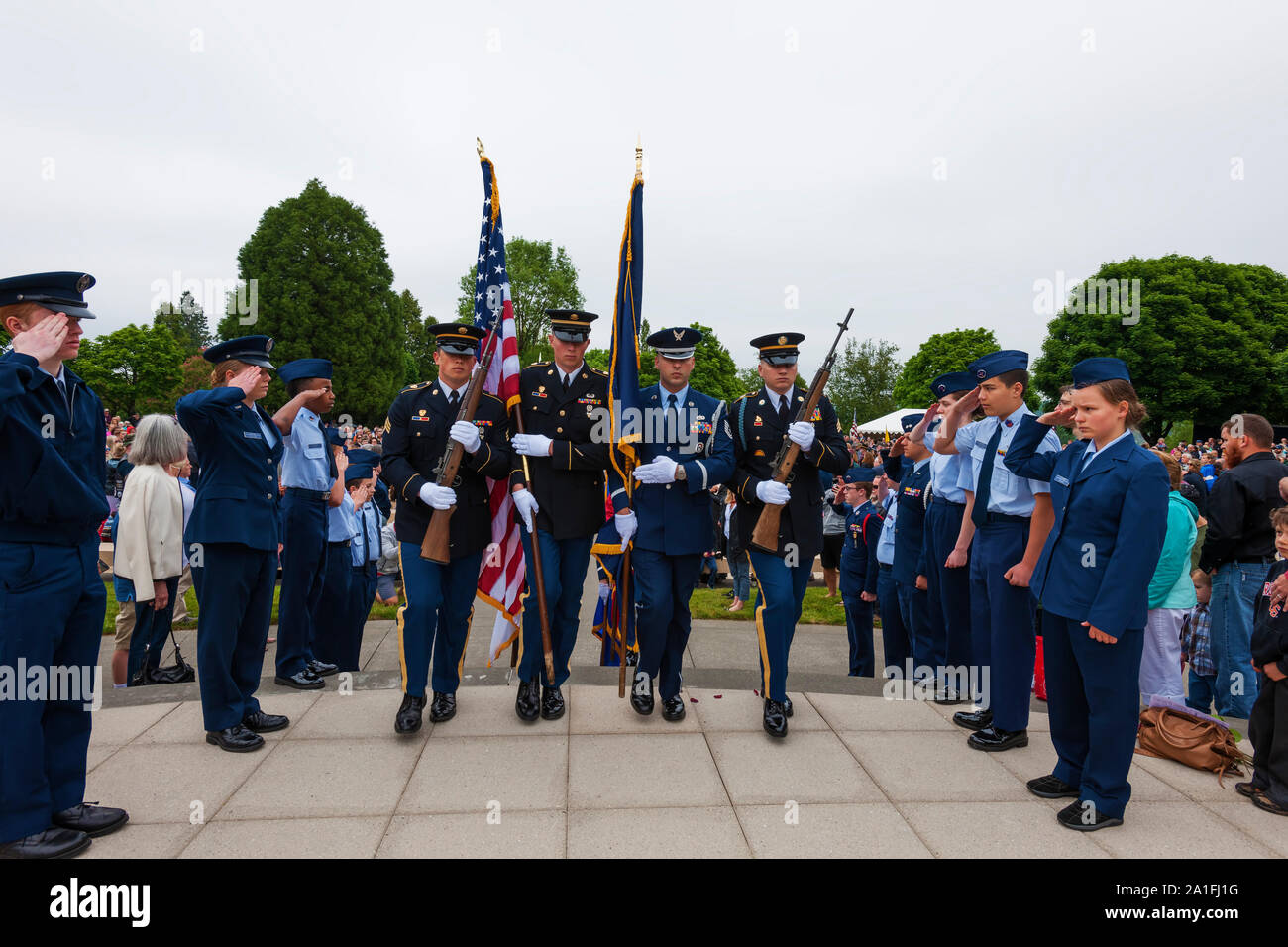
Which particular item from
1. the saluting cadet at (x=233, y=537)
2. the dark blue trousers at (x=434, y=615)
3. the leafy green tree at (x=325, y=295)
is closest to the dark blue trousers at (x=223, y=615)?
the saluting cadet at (x=233, y=537)

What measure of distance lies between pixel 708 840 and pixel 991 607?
244 cm

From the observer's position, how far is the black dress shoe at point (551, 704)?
199 inches

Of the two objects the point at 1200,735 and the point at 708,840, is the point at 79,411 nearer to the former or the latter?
the point at 708,840

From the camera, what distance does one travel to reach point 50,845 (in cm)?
331

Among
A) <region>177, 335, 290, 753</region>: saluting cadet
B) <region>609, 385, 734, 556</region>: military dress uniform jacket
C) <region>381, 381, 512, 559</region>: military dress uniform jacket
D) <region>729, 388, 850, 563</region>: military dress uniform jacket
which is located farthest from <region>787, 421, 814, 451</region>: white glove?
<region>177, 335, 290, 753</region>: saluting cadet

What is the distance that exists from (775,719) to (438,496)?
2551 millimetres

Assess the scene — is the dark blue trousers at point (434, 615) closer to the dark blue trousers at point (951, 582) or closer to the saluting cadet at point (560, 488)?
the saluting cadet at point (560, 488)

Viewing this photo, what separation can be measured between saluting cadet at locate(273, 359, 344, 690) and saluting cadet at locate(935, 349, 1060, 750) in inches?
187

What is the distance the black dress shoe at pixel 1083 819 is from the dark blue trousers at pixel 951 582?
1.93m

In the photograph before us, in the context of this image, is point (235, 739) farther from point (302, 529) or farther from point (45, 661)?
point (302, 529)

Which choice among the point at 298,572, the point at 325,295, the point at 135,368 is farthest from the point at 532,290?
the point at 298,572

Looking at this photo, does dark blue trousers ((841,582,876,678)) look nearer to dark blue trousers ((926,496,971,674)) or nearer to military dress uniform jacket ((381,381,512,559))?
dark blue trousers ((926,496,971,674))

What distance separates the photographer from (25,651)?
3275mm

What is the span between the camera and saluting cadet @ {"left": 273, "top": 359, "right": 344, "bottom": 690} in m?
5.81
